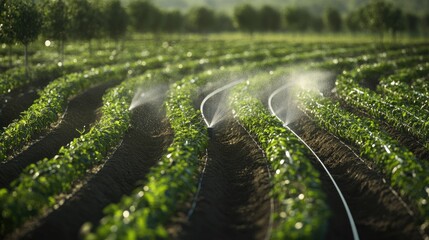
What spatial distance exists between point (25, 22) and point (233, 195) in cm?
1973

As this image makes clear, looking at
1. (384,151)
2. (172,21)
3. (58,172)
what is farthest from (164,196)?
(172,21)

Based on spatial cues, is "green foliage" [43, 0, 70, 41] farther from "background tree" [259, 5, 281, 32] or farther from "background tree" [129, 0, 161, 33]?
"background tree" [259, 5, 281, 32]

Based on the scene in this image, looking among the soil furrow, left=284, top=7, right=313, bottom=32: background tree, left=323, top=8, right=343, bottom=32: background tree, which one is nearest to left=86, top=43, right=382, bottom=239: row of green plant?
the soil furrow

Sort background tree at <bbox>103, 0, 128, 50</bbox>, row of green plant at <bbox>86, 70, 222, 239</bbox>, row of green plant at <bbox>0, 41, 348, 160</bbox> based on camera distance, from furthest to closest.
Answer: background tree at <bbox>103, 0, 128, 50</bbox>, row of green plant at <bbox>0, 41, 348, 160</bbox>, row of green plant at <bbox>86, 70, 222, 239</bbox>

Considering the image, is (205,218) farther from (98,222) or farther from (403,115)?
(403,115)

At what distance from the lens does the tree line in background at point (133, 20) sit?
86.9ft

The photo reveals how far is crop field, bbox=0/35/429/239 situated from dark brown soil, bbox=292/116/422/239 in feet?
0.12

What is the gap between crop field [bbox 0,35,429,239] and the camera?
32.2 feet

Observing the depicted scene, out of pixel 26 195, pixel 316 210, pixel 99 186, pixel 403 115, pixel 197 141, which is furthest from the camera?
pixel 403 115

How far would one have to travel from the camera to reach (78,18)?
37375 mm

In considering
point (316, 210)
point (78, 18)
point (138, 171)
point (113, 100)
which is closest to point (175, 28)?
point (78, 18)

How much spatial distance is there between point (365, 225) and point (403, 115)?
778cm

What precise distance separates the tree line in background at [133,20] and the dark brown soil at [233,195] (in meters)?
16.0

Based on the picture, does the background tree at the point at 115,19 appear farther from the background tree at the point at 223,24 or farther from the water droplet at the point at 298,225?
the background tree at the point at 223,24
